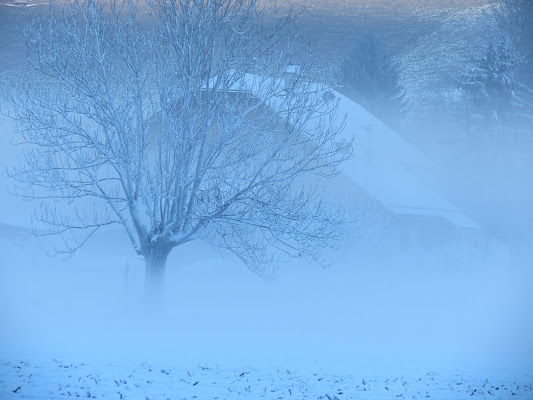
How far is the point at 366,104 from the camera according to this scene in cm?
2611

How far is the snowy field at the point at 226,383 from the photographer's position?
649 centimetres

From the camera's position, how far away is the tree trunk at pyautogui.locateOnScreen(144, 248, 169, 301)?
392 inches

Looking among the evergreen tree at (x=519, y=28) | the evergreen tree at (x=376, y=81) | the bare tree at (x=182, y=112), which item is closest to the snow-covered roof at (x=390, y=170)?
the evergreen tree at (x=376, y=81)

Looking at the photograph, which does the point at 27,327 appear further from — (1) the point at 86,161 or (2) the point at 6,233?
(2) the point at 6,233

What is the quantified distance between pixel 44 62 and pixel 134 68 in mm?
1517

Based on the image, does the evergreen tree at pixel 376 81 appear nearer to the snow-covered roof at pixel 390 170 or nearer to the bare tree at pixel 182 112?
the snow-covered roof at pixel 390 170

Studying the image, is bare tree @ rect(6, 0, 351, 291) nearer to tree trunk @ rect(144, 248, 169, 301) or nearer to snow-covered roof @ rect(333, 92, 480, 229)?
tree trunk @ rect(144, 248, 169, 301)

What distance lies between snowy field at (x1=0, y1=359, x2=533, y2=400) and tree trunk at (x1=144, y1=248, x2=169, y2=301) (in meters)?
2.17

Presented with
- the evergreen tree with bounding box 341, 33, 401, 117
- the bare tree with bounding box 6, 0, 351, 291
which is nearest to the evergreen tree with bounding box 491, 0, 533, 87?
the evergreen tree with bounding box 341, 33, 401, 117

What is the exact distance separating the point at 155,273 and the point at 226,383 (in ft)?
11.1

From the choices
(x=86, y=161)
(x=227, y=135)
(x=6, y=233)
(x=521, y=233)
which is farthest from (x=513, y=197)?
(x=6, y=233)

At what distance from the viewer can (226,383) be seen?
708cm

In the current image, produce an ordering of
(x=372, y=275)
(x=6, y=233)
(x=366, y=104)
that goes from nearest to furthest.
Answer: (x=372, y=275) < (x=6, y=233) < (x=366, y=104)

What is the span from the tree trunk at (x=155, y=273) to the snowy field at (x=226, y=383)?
2.17m
